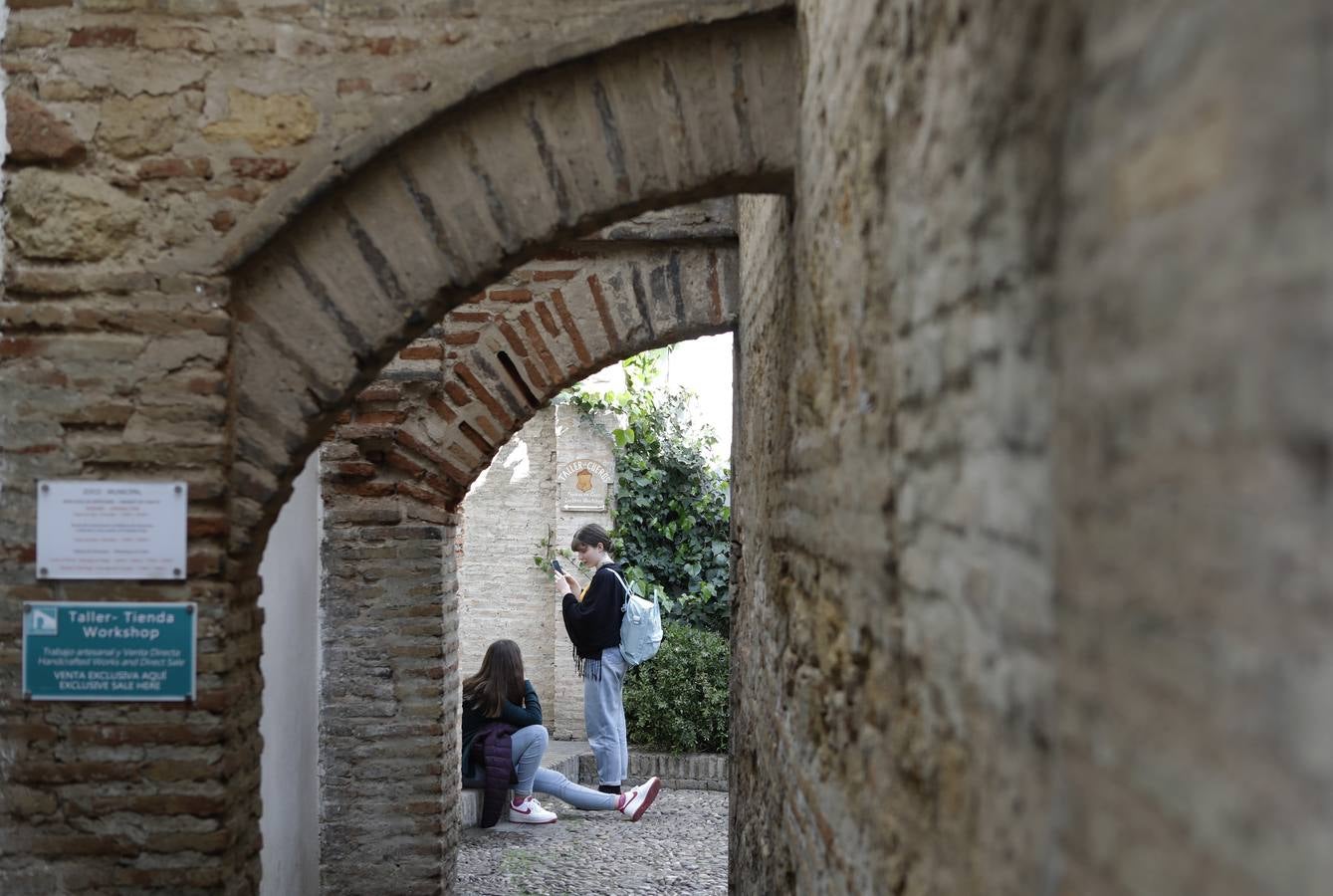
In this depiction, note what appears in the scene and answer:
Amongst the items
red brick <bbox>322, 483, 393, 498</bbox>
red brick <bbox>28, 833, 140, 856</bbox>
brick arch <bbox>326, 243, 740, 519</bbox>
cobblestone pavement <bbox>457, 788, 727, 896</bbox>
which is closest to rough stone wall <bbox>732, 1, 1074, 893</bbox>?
red brick <bbox>28, 833, 140, 856</bbox>

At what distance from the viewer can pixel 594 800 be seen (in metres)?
7.97

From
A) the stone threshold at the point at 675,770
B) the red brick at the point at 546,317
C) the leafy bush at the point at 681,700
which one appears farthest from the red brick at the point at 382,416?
the leafy bush at the point at 681,700

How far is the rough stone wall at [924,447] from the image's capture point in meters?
1.31

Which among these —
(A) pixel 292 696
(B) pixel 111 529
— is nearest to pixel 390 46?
(B) pixel 111 529

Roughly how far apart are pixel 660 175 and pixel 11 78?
1.69 meters

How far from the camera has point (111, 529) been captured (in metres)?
3.11

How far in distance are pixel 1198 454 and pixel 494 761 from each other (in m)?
6.94

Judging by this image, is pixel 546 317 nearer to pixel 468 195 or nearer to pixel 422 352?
pixel 422 352

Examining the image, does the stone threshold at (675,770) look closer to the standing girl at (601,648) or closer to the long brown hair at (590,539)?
the standing girl at (601,648)

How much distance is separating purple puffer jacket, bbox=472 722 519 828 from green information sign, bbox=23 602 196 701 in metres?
4.53

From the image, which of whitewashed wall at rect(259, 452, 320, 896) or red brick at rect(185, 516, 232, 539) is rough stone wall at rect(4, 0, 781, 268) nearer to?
red brick at rect(185, 516, 232, 539)

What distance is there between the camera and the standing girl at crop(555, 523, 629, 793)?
26.7 ft

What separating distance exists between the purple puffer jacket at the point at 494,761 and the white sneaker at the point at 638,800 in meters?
0.82

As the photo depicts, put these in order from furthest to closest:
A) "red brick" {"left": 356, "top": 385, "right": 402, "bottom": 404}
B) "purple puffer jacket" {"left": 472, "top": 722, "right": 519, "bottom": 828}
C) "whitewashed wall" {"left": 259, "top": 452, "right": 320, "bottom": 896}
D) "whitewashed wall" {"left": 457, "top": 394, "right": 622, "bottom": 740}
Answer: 1. "whitewashed wall" {"left": 457, "top": 394, "right": 622, "bottom": 740}
2. "purple puffer jacket" {"left": 472, "top": 722, "right": 519, "bottom": 828}
3. "red brick" {"left": 356, "top": 385, "right": 402, "bottom": 404}
4. "whitewashed wall" {"left": 259, "top": 452, "right": 320, "bottom": 896}
